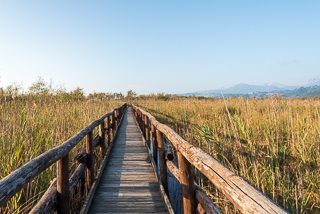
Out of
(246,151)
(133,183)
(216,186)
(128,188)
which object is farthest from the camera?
(133,183)

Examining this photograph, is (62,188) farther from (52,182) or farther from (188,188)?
(188,188)

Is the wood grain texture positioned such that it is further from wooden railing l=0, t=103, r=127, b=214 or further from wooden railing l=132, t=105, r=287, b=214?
wooden railing l=0, t=103, r=127, b=214

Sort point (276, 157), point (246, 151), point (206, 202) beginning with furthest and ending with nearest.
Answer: point (246, 151) → point (276, 157) → point (206, 202)

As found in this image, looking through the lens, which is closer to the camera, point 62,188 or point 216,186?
point 216,186

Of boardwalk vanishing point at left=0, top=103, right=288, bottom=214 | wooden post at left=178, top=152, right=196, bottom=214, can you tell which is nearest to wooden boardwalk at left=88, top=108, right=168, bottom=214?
boardwalk vanishing point at left=0, top=103, right=288, bottom=214

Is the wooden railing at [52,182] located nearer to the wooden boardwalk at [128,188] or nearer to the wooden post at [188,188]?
the wooden boardwalk at [128,188]

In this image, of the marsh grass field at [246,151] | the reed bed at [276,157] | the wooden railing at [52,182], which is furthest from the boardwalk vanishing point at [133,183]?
the reed bed at [276,157]

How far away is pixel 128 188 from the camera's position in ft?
9.34

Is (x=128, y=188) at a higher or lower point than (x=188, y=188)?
lower

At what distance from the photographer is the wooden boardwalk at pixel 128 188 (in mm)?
2338

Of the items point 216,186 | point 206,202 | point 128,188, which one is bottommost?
point 128,188

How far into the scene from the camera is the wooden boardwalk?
234cm

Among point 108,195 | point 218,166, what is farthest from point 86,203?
point 218,166

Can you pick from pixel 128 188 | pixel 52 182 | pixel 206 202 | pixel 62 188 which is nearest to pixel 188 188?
pixel 206 202
